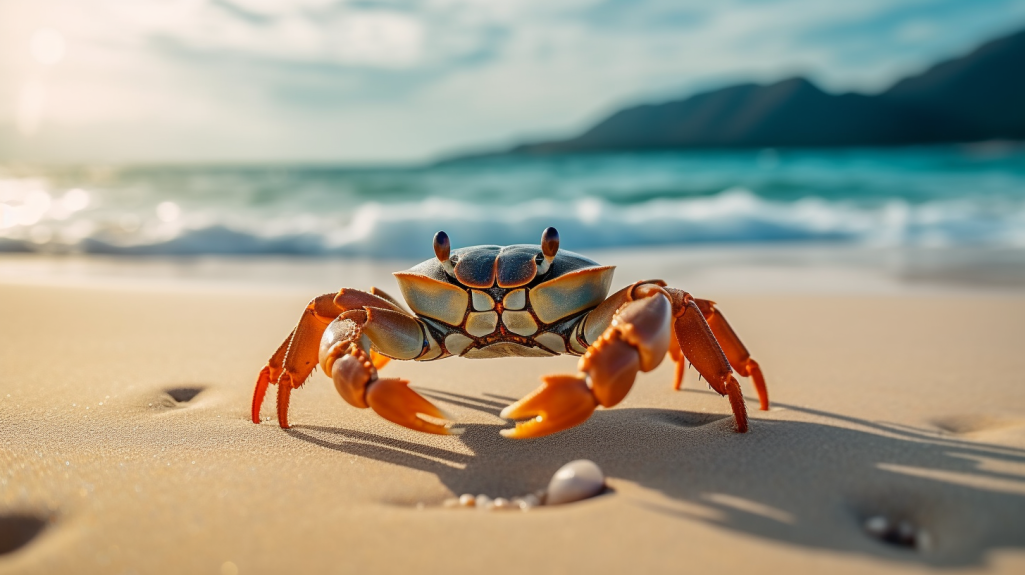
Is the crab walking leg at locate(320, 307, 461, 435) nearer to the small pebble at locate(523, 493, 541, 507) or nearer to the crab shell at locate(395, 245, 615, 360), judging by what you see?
the crab shell at locate(395, 245, 615, 360)

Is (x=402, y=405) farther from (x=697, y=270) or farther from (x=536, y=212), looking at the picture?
(x=536, y=212)

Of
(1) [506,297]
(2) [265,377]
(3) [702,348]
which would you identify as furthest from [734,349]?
(2) [265,377]

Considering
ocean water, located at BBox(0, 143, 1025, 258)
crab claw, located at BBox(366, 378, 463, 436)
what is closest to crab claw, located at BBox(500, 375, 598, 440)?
crab claw, located at BBox(366, 378, 463, 436)

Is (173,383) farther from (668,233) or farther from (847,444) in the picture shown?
(668,233)

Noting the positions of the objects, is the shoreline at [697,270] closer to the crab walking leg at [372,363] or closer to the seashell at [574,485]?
the crab walking leg at [372,363]

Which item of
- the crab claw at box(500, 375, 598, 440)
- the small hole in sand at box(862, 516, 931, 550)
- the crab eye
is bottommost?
the small hole in sand at box(862, 516, 931, 550)

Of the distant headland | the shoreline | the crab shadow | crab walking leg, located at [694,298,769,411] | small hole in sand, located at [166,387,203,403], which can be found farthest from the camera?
the distant headland

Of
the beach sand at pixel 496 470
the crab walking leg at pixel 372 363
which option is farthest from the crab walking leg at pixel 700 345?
the crab walking leg at pixel 372 363
